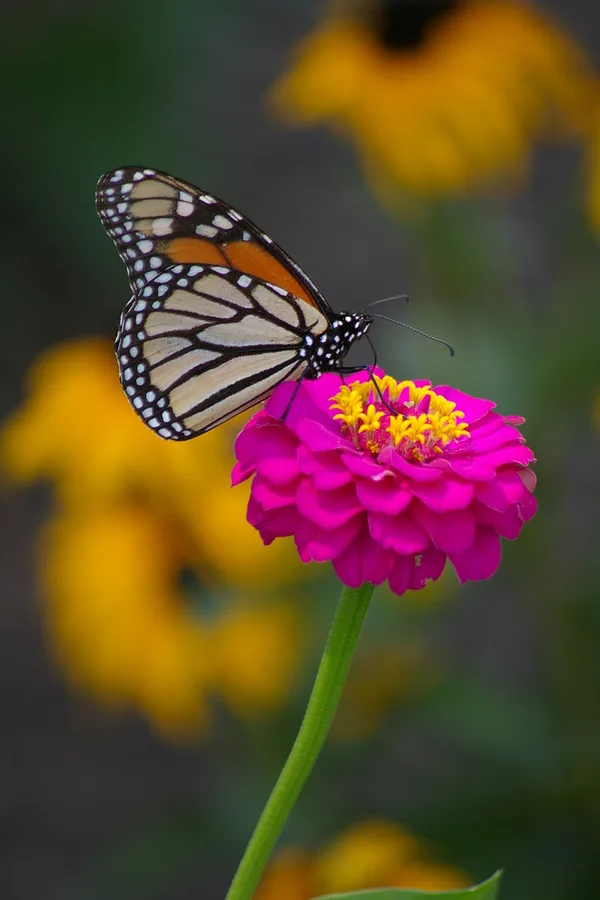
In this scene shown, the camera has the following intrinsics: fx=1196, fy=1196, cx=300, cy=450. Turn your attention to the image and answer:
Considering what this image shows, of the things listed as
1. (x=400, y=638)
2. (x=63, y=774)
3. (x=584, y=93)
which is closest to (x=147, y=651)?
(x=400, y=638)

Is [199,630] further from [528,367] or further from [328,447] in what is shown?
[328,447]

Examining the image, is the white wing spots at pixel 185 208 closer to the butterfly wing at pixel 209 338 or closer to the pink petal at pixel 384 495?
the butterfly wing at pixel 209 338

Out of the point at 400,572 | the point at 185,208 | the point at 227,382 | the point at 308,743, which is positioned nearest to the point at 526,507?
the point at 400,572

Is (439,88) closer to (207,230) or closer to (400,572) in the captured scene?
(207,230)

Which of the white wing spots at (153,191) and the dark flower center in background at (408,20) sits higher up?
the dark flower center in background at (408,20)

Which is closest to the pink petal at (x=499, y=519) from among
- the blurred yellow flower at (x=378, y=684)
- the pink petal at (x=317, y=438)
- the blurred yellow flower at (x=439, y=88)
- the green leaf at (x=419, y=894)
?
the pink petal at (x=317, y=438)

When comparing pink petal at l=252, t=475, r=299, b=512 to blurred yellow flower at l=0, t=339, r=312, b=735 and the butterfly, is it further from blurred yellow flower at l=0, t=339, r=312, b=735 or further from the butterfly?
blurred yellow flower at l=0, t=339, r=312, b=735

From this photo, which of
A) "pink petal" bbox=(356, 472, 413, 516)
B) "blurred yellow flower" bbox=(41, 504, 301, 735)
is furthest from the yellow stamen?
"blurred yellow flower" bbox=(41, 504, 301, 735)
